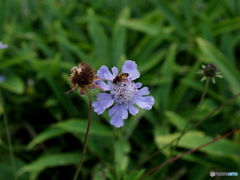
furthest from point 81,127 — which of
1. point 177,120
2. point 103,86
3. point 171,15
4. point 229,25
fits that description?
point 229,25

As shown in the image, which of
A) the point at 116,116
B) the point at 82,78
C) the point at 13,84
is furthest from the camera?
the point at 13,84

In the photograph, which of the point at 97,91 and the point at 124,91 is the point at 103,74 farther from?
the point at 97,91

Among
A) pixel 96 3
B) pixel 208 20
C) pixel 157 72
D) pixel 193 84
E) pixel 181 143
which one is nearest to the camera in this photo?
pixel 181 143

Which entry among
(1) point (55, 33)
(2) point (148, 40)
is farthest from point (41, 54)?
(2) point (148, 40)

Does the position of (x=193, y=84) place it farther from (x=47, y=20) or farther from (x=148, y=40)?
(x=47, y=20)

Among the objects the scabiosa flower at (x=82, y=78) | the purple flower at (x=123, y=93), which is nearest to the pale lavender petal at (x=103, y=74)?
the purple flower at (x=123, y=93)

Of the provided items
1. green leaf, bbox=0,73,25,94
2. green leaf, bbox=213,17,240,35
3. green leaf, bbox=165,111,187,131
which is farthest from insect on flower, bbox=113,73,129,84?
green leaf, bbox=213,17,240,35
